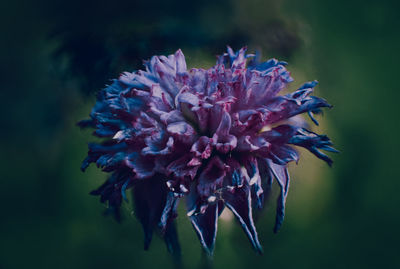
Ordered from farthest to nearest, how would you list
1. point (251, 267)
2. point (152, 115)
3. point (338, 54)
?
point (338, 54), point (251, 267), point (152, 115)

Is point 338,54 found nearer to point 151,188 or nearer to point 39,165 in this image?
point 151,188

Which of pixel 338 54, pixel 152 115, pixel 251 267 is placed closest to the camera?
pixel 152 115

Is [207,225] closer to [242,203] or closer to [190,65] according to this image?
[242,203]

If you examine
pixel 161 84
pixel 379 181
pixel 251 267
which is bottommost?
pixel 251 267

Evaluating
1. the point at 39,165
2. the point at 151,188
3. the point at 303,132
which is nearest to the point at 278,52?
the point at 303,132

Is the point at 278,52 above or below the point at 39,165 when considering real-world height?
above

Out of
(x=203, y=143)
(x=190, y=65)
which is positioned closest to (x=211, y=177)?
(x=203, y=143)

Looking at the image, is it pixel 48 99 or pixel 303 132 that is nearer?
pixel 303 132
